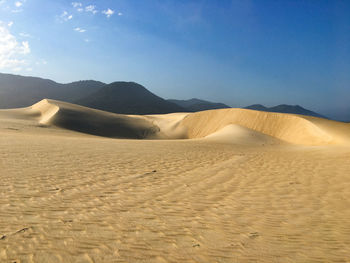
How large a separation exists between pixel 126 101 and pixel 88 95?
2807 centimetres

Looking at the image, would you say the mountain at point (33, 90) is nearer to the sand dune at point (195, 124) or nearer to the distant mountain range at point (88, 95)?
the distant mountain range at point (88, 95)

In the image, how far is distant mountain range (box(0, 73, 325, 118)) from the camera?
11044cm

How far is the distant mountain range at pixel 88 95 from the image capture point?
110438 millimetres

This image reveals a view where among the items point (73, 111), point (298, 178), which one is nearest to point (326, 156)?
point (298, 178)

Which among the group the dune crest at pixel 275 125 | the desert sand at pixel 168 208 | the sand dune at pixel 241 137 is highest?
the dune crest at pixel 275 125

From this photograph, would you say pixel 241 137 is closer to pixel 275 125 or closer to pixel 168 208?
pixel 275 125

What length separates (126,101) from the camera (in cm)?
12381

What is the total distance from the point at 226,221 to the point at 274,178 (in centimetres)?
390

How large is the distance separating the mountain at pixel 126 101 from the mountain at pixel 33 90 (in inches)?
890

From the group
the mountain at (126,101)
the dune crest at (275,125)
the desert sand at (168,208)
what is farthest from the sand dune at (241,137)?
the mountain at (126,101)

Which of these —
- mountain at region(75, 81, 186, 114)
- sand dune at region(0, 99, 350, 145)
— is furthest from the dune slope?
mountain at region(75, 81, 186, 114)

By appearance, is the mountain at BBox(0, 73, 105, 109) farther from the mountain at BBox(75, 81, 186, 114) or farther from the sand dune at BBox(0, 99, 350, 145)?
the sand dune at BBox(0, 99, 350, 145)

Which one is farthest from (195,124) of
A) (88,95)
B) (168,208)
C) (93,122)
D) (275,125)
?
(88,95)

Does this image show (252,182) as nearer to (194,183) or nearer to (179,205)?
(194,183)
